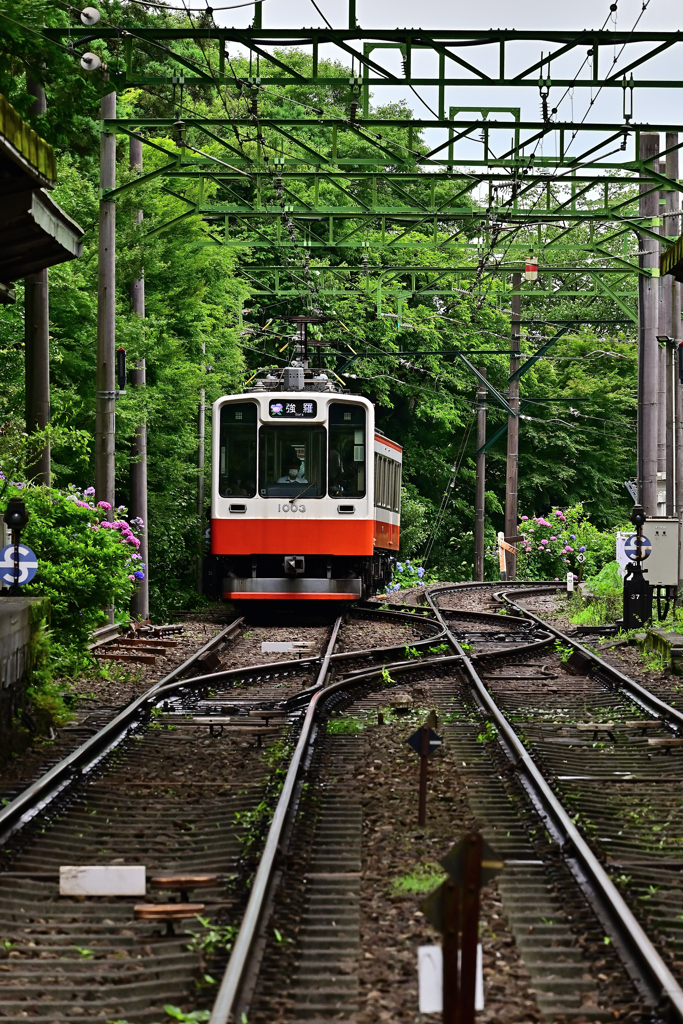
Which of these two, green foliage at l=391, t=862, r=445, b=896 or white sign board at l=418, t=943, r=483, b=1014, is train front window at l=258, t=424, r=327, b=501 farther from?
white sign board at l=418, t=943, r=483, b=1014

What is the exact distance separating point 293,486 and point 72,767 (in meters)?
11.6

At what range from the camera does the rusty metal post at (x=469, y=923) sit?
3697 mm

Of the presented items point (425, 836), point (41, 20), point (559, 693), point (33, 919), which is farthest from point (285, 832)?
point (41, 20)

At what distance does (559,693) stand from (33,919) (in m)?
7.66

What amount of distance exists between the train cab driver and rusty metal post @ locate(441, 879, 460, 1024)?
15923 millimetres

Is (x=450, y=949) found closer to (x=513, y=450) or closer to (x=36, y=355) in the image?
(x=36, y=355)

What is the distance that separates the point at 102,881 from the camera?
5.77 m

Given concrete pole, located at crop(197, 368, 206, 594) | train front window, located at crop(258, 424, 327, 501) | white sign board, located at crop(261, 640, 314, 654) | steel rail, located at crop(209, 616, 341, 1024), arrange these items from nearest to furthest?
steel rail, located at crop(209, 616, 341, 1024) → white sign board, located at crop(261, 640, 314, 654) → train front window, located at crop(258, 424, 327, 501) → concrete pole, located at crop(197, 368, 206, 594)

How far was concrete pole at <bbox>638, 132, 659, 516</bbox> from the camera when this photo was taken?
71.4 ft

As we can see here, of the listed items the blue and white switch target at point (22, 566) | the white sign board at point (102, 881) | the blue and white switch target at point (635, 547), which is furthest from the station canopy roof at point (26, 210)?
the blue and white switch target at point (635, 547)

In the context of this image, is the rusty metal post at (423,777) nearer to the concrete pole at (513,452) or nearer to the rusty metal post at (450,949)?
the rusty metal post at (450,949)

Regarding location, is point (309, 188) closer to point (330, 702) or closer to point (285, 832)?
point (330, 702)

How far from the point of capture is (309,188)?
41.6m

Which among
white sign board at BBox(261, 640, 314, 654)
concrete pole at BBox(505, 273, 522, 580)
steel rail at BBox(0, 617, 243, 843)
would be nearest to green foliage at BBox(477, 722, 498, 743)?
steel rail at BBox(0, 617, 243, 843)
